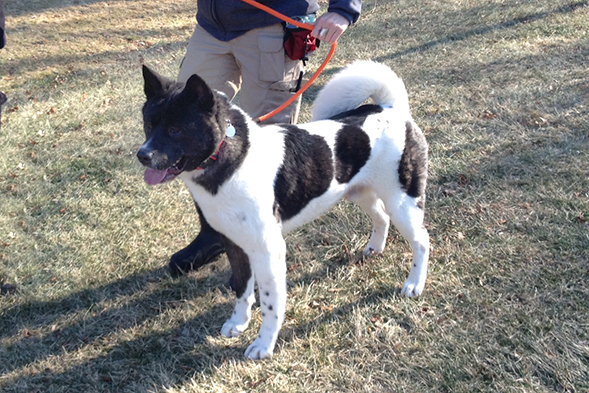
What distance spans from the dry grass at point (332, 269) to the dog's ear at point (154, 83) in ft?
4.63

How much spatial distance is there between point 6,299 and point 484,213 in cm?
338

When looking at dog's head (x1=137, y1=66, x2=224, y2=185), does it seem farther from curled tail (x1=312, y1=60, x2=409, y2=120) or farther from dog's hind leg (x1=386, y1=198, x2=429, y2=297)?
dog's hind leg (x1=386, y1=198, x2=429, y2=297)

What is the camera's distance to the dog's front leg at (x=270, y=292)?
8.30ft

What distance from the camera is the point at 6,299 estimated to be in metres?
3.21

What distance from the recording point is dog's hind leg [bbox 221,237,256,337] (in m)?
2.71

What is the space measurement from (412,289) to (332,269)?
0.58 meters

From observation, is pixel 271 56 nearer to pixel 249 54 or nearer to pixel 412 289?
pixel 249 54

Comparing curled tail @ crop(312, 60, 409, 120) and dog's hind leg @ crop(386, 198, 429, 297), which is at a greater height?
curled tail @ crop(312, 60, 409, 120)

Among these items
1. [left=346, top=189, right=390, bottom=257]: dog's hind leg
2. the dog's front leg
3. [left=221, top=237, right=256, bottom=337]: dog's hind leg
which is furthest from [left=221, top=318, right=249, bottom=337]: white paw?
[left=346, top=189, right=390, bottom=257]: dog's hind leg

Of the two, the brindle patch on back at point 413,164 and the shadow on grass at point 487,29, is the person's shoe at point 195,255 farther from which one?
the shadow on grass at point 487,29

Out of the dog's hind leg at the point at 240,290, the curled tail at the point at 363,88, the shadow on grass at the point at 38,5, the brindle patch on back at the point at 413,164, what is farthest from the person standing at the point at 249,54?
the shadow on grass at the point at 38,5

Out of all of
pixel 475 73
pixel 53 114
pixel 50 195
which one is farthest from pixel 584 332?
pixel 53 114

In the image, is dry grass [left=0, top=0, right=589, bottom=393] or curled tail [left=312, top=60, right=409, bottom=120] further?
curled tail [left=312, top=60, right=409, bottom=120]

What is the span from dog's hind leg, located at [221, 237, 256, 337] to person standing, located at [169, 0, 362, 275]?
15.8 inches
